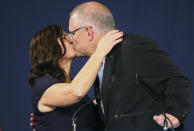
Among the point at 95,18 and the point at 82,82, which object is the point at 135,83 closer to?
the point at 82,82

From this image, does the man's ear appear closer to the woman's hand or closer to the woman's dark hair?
the woman's hand

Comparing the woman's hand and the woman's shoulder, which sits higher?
the woman's hand

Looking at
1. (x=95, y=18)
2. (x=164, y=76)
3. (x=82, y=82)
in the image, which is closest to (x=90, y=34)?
(x=95, y=18)

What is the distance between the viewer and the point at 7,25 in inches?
110

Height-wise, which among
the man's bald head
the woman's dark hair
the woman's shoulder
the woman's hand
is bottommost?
the woman's shoulder

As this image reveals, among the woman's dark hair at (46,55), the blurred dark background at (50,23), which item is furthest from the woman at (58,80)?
the blurred dark background at (50,23)

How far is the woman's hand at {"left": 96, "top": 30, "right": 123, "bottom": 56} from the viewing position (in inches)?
52.8

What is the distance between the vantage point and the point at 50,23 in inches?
109

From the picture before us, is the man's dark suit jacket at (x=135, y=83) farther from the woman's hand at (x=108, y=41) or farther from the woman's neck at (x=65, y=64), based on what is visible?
the woman's neck at (x=65, y=64)

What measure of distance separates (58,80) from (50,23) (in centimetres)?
131

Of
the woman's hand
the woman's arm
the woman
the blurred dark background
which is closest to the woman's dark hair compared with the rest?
the woman

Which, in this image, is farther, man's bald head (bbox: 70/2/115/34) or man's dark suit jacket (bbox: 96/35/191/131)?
man's bald head (bbox: 70/2/115/34)

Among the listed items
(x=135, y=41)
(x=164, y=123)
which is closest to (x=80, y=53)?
(x=135, y=41)

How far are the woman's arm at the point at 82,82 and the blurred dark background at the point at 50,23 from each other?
51.6 inches
